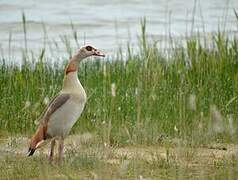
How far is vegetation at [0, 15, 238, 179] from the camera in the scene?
7.61 metres

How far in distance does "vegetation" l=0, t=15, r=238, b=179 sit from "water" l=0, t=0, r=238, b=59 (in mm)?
4592

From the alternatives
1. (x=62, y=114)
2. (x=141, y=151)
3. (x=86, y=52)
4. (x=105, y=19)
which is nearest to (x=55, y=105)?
(x=62, y=114)

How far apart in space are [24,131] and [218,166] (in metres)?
2.44

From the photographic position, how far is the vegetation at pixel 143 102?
7613 millimetres

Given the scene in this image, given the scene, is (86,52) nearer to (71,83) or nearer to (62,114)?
(71,83)

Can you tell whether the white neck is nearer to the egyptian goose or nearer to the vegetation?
the egyptian goose

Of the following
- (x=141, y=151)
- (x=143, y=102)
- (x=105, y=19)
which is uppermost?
(x=143, y=102)

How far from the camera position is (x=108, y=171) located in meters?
7.22

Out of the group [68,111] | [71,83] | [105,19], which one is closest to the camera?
[68,111]

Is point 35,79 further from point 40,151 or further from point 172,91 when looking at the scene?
point 40,151

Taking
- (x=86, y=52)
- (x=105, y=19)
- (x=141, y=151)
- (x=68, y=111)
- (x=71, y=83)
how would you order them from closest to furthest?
(x=68, y=111) → (x=71, y=83) → (x=86, y=52) → (x=141, y=151) → (x=105, y=19)

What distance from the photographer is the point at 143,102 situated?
949 cm

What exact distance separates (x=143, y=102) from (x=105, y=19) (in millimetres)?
11748

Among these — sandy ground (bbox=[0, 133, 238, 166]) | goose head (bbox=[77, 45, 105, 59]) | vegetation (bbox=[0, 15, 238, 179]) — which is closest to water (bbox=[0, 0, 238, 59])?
vegetation (bbox=[0, 15, 238, 179])
